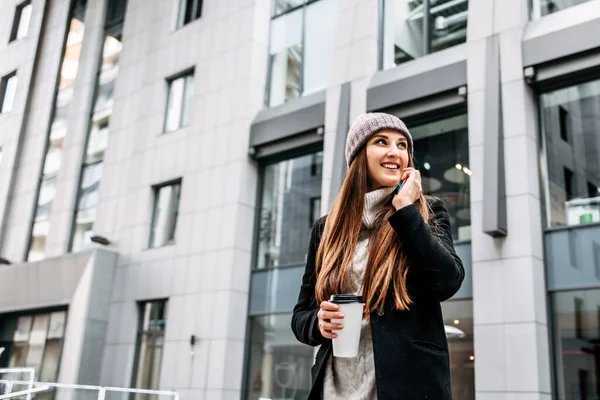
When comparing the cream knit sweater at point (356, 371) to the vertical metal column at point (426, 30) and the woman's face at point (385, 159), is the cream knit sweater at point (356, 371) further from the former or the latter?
the vertical metal column at point (426, 30)

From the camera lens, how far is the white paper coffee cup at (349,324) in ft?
5.47

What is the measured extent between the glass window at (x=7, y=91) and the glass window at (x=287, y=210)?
12.7 metres

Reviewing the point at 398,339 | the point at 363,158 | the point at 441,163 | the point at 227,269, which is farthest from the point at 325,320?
the point at 227,269

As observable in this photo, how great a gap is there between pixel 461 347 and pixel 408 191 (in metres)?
8.98

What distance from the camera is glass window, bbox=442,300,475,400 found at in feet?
32.5

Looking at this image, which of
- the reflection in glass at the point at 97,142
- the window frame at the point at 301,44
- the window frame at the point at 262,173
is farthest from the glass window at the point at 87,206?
the window frame at the point at 301,44

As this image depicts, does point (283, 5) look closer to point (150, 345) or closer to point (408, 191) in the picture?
point (150, 345)

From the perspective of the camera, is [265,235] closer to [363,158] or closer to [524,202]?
[524,202]

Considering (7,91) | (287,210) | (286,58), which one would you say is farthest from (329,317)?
(7,91)

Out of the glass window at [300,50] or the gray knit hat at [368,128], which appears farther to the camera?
the glass window at [300,50]

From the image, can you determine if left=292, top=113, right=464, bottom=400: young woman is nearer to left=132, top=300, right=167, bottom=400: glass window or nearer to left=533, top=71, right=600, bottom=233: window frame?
left=533, top=71, right=600, bottom=233: window frame

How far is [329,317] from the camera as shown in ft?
5.56

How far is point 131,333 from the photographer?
15.5 m

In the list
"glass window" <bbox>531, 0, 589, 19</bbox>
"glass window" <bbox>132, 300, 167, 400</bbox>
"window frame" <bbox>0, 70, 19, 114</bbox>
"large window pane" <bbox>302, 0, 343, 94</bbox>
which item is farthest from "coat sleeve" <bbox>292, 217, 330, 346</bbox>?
"window frame" <bbox>0, 70, 19, 114</bbox>
